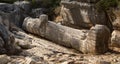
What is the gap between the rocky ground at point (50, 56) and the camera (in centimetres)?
1158

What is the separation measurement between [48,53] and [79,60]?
190 centimetres

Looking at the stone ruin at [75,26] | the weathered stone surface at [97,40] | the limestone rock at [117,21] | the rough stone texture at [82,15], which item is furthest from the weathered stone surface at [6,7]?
the limestone rock at [117,21]

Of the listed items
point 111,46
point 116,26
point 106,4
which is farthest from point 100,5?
point 111,46

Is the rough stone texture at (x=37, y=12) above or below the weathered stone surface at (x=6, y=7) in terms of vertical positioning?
below

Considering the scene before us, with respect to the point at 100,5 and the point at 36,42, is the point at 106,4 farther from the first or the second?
the point at 36,42

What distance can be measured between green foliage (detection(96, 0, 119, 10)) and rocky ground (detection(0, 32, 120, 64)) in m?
3.44

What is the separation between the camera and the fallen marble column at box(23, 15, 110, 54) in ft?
47.8

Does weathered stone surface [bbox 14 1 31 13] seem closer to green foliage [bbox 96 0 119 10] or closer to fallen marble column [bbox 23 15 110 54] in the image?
fallen marble column [bbox 23 15 110 54]

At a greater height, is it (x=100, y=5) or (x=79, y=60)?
(x=100, y=5)

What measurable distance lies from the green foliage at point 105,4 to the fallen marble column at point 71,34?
2.21 m

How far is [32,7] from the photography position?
2370 centimetres

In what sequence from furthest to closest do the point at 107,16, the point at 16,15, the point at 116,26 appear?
the point at 16,15
the point at 107,16
the point at 116,26

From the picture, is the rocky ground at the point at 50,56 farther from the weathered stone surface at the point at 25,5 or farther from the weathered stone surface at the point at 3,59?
the weathered stone surface at the point at 25,5

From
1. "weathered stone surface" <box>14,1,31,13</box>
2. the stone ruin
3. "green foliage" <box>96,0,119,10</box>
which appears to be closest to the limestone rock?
the stone ruin
